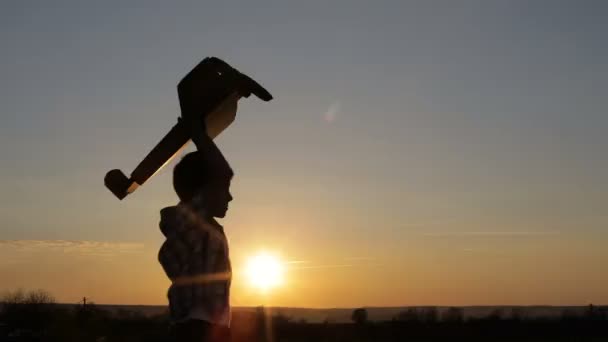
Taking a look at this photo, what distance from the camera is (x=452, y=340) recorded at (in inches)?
1853

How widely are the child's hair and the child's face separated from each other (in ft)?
0.11

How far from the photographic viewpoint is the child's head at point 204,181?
Result: 15.8 ft

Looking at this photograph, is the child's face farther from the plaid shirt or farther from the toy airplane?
the toy airplane

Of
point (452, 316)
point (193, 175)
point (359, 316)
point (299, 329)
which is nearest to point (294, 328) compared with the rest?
point (299, 329)

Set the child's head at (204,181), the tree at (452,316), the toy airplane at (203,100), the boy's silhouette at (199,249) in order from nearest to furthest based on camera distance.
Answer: the boy's silhouette at (199,249) < the toy airplane at (203,100) < the child's head at (204,181) < the tree at (452,316)

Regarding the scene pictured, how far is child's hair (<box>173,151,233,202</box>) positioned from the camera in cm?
481

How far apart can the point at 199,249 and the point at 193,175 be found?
476 mm

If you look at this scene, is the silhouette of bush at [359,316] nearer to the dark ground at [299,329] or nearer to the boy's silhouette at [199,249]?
the dark ground at [299,329]

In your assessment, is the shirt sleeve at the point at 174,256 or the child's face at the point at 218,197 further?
the child's face at the point at 218,197

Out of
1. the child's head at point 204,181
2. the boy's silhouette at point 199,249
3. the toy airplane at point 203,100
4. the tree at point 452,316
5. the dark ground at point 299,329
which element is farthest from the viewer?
the tree at point 452,316

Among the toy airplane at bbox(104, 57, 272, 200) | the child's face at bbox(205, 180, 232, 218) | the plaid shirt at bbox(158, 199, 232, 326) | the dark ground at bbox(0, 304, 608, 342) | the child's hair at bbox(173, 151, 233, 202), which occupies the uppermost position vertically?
the dark ground at bbox(0, 304, 608, 342)

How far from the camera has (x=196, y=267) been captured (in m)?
4.63

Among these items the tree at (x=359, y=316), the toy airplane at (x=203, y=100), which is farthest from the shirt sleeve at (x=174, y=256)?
the tree at (x=359, y=316)

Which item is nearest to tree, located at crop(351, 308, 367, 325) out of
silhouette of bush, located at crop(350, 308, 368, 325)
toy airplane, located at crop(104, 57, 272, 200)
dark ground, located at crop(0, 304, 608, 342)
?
silhouette of bush, located at crop(350, 308, 368, 325)
